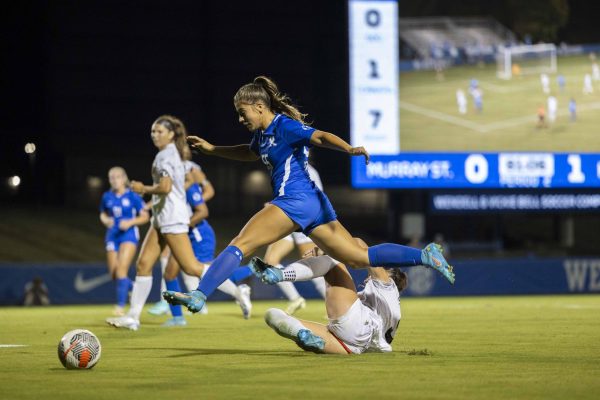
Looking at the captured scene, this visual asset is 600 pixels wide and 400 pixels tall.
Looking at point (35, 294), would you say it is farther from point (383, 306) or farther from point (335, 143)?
point (335, 143)

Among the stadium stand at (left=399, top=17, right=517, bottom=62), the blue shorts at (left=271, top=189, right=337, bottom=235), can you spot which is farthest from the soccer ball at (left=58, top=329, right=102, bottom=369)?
the stadium stand at (left=399, top=17, right=517, bottom=62)

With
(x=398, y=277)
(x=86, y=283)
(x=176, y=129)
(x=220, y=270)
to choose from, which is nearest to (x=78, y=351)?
(x=220, y=270)

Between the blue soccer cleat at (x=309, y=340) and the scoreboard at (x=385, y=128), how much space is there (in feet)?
48.9

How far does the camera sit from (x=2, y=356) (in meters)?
8.86

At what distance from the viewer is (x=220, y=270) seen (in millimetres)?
8289

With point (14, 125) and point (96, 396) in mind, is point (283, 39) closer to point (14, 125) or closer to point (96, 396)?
point (14, 125)

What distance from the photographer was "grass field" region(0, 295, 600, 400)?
6.54 meters

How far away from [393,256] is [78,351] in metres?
2.41

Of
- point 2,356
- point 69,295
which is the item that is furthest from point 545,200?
point 2,356

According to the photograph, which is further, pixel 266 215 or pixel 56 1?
pixel 56 1

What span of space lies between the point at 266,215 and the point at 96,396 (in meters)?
2.44

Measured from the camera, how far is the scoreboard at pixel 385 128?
2358 centimetres

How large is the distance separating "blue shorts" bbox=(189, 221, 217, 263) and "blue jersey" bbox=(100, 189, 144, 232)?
44.3 inches

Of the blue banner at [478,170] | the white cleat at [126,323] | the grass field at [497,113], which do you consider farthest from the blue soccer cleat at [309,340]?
the grass field at [497,113]
